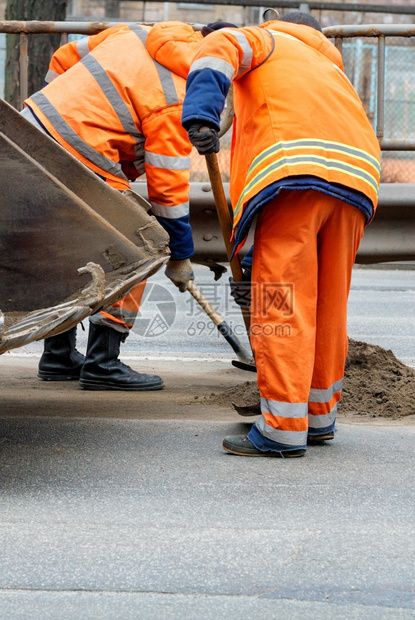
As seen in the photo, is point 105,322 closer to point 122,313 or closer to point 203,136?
point 122,313

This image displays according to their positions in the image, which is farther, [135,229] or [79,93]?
[79,93]

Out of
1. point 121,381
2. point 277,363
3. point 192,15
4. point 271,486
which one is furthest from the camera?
point 192,15

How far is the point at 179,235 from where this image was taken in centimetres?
455

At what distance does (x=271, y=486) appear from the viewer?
3.02 metres

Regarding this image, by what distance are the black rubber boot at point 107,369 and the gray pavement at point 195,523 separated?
2.41ft

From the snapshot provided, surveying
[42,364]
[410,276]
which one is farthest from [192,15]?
[42,364]

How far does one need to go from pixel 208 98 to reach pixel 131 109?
119cm

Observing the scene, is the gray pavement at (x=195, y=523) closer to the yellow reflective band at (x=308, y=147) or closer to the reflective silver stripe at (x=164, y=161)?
the yellow reflective band at (x=308, y=147)

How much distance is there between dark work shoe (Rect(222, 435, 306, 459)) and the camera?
3357 millimetres

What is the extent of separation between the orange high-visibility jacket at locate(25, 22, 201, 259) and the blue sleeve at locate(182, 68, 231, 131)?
1070 mm

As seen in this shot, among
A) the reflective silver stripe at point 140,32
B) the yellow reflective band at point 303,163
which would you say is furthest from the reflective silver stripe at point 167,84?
the yellow reflective band at point 303,163

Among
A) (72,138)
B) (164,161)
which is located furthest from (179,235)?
(72,138)

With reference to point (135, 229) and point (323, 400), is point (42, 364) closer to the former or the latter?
Result: point (135, 229)

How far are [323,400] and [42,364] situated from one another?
6.56 ft
